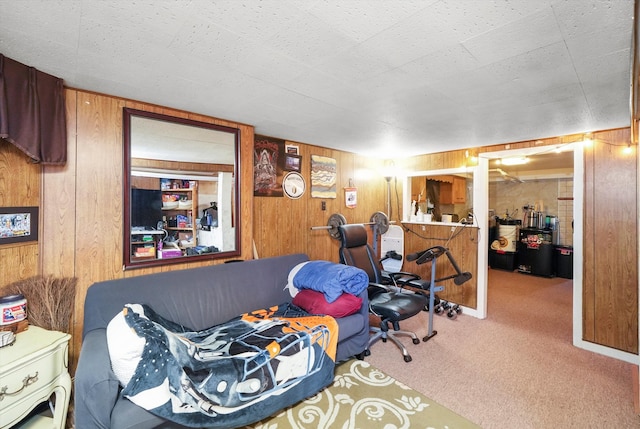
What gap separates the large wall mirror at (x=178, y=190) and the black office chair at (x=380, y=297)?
1230mm

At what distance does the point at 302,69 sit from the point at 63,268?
6.83ft

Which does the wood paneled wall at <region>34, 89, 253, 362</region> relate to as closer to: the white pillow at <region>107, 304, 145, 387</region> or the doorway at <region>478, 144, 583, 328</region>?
the white pillow at <region>107, 304, 145, 387</region>

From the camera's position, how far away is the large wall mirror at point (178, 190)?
2.21 m

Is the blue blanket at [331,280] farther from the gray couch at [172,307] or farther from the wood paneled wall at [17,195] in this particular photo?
the wood paneled wall at [17,195]

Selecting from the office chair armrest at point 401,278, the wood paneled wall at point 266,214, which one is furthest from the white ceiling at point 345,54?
the office chair armrest at point 401,278

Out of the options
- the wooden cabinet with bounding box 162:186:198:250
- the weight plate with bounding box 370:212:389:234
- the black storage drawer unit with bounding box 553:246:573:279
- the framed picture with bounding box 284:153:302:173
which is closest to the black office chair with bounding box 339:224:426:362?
the weight plate with bounding box 370:212:389:234

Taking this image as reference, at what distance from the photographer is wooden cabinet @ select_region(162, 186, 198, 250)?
2363mm

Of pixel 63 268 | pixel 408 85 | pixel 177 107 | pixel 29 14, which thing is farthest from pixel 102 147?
pixel 408 85

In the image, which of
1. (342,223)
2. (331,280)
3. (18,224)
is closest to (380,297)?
(331,280)

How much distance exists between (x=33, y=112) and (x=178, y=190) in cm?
97

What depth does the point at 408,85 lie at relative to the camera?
1859 millimetres

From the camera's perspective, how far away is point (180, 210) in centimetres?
242

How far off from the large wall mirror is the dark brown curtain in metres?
0.40

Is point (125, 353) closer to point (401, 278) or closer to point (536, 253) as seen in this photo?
point (401, 278)
